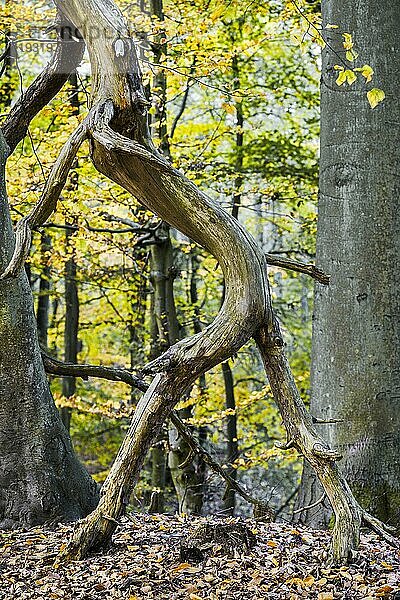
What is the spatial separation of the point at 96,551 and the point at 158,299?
5563 mm

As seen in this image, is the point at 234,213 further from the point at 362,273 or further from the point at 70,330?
the point at 362,273

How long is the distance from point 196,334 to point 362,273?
6.19ft

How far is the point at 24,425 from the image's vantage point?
13.6ft

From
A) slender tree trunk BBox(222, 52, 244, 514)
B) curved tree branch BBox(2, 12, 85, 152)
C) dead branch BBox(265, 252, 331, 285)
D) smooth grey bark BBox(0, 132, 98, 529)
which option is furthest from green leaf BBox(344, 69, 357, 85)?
slender tree trunk BBox(222, 52, 244, 514)

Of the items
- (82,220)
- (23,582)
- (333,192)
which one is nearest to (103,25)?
(333,192)

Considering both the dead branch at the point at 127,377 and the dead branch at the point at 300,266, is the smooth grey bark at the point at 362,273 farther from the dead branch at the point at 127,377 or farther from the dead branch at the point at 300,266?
the dead branch at the point at 300,266

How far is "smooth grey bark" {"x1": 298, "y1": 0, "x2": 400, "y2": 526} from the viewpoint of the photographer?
458 cm

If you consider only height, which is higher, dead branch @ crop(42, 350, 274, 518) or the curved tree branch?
the curved tree branch

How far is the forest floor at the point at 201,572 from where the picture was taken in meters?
3.00

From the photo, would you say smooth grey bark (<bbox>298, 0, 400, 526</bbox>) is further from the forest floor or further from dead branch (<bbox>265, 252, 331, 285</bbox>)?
dead branch (<bbox>265, 252, 331, 285</bbox>)

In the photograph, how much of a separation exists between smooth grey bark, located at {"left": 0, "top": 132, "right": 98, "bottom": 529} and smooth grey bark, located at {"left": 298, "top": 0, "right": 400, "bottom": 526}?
169cm

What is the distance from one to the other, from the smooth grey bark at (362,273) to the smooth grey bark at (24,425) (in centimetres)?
169

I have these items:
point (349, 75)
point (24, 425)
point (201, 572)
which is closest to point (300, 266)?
point (349, 75)

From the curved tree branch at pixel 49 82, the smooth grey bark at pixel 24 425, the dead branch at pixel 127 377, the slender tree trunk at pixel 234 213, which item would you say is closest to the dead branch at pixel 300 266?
the dead branch at pixel 127 377
